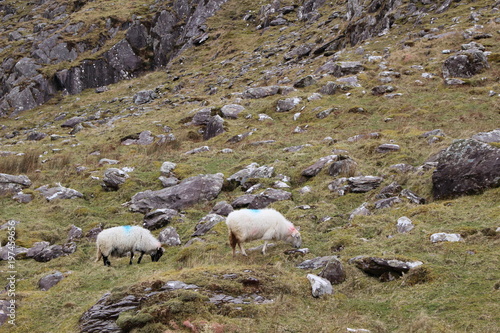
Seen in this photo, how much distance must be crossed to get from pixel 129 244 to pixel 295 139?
1622 cm

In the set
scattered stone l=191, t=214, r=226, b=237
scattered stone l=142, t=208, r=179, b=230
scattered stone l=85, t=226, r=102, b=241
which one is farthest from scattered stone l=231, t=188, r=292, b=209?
scattered stone l=85, t=226, r=102, b=241

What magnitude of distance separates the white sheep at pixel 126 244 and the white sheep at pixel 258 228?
9.75 feet

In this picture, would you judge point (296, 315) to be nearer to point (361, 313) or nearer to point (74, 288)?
point (361, 313)

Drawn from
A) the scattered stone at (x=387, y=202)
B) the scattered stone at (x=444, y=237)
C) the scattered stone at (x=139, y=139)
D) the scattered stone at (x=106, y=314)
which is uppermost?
the scattered stone at (x=106, y=314)

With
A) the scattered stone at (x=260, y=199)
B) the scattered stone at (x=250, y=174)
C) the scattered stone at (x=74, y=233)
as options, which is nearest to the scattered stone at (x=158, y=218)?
the scattered stone at (x=74, y=233)

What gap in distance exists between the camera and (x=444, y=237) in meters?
10.4

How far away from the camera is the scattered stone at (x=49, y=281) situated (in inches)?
461

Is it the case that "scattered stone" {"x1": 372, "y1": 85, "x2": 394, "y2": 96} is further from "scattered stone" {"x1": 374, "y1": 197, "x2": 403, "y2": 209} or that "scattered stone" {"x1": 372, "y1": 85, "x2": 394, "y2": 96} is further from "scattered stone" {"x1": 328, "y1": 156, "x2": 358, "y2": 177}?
"scattered stone" {"x1": 374, "y1": 197, "x2": 403, "y2": 209}

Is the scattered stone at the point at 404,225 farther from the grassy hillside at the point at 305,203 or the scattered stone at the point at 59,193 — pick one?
the scattered stone at the point at 59,193

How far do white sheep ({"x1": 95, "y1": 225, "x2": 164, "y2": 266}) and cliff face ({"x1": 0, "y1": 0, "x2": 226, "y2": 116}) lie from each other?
63835mm

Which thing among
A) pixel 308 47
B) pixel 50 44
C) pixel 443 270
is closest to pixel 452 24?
pixel 308 47

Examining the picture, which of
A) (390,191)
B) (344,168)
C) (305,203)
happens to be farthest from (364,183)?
(305,203)

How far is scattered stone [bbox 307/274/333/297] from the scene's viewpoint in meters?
8.60

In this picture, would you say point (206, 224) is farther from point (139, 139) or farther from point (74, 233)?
point (139, 139)
